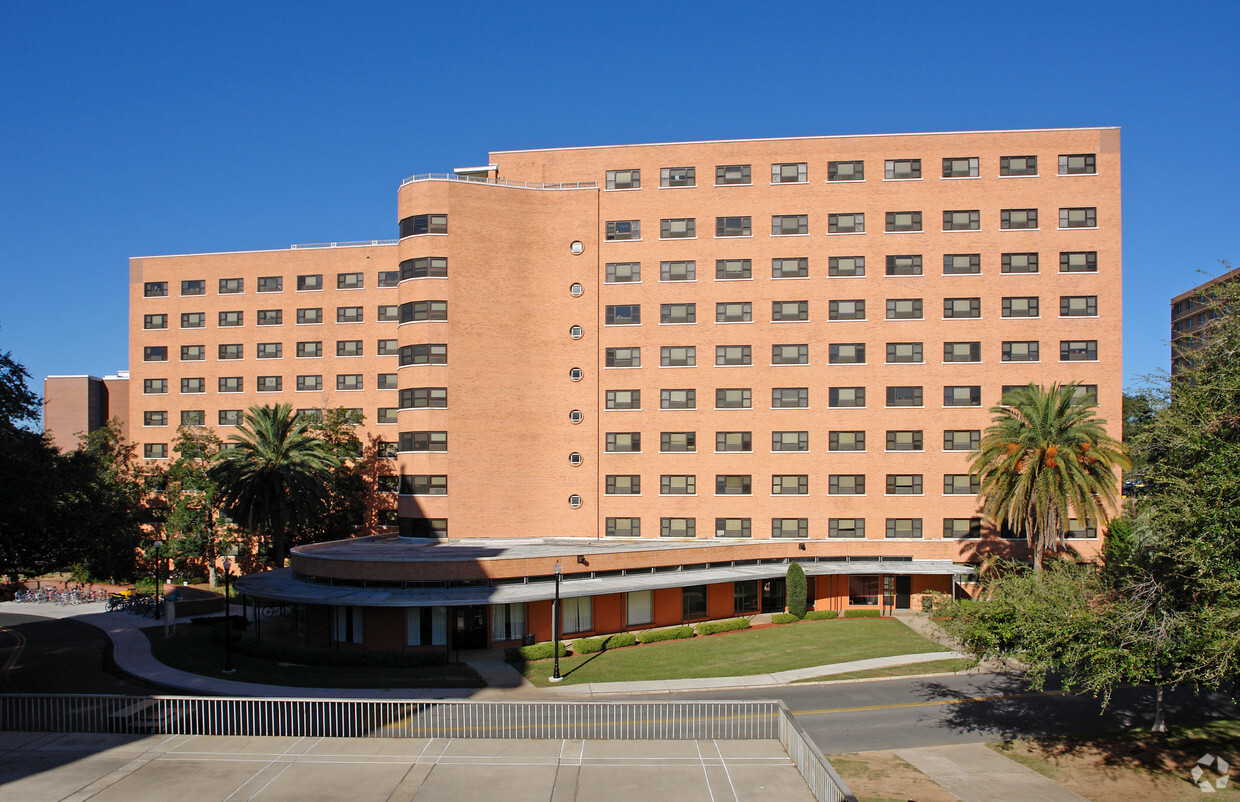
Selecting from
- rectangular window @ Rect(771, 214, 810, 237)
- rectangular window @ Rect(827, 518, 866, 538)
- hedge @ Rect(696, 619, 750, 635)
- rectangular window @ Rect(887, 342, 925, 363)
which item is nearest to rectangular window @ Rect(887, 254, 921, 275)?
rectangular window @ Rect(887, 342, 925, 363)

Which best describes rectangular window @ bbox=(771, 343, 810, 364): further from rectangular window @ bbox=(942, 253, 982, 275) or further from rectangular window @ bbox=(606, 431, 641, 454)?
rectangular window @ bbox=(606, 431, 641, 454)

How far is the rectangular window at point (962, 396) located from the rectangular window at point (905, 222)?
11.0 metres

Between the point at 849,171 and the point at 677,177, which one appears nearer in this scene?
the point at 849,171

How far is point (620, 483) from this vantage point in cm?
5262

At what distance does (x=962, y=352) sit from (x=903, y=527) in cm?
1214

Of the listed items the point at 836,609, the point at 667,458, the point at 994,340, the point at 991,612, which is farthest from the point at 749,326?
the point at 991,612

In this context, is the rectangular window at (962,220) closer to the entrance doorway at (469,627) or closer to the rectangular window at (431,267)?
the rectangular window at (431,267)

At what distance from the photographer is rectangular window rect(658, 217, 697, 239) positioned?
52969 mm

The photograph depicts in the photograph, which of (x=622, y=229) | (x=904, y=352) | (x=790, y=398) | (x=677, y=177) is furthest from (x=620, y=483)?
(x=677, y=177)

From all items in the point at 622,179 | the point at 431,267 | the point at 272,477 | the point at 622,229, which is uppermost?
the point at 622,179

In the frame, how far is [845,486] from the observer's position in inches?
2021

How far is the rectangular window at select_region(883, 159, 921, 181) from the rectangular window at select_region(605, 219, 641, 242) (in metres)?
17.0

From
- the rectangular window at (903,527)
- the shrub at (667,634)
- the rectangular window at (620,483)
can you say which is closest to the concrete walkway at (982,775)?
the shrub at (667,634)

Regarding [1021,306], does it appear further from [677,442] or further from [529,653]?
[529,653]
